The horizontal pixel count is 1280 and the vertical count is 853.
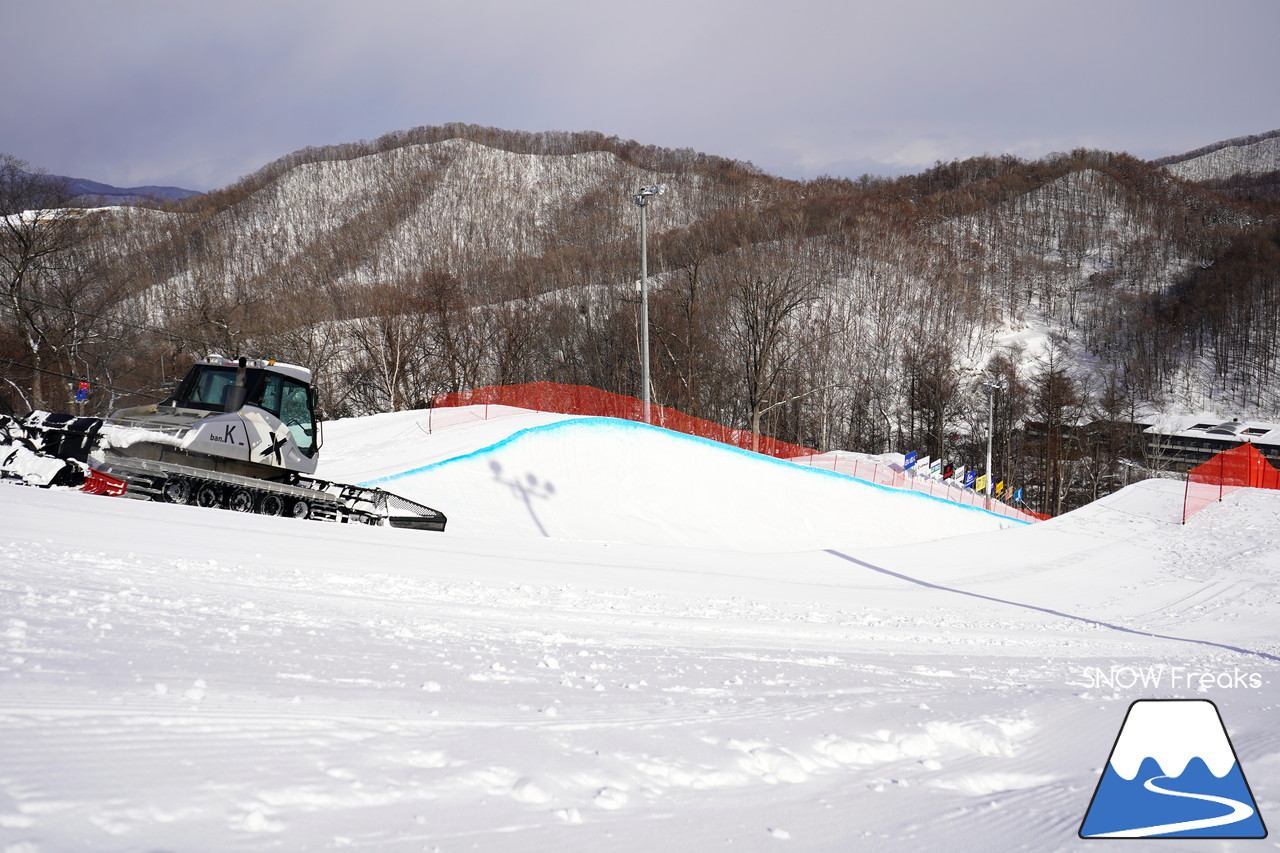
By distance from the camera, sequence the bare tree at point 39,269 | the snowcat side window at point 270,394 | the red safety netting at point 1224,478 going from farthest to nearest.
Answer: the bare tree at point 39,269
the red safety netting at point 1224,478
the snowcat side window at point 270,394

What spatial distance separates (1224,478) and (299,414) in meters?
27.3

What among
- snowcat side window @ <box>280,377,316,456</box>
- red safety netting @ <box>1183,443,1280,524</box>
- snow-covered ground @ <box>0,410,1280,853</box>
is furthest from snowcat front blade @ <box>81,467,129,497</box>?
red safety netting @ <box>1183,443,1280,524</box>

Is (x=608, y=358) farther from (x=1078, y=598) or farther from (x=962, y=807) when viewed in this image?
(x=962, y=807)

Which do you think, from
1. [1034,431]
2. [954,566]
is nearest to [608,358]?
Result: [1034,431]

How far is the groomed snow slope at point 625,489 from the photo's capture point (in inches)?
812

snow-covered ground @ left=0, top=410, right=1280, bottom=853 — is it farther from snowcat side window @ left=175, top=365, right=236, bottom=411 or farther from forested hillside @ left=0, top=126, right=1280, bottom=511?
forested hillside @ left=0, top=126, right=1280, bottom=511

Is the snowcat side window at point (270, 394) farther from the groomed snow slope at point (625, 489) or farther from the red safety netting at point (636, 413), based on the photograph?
the red safety netting at point (636, 413)

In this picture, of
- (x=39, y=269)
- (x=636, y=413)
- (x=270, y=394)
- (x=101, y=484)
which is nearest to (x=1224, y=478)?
(x=636, y=413)

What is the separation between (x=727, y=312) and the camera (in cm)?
8056

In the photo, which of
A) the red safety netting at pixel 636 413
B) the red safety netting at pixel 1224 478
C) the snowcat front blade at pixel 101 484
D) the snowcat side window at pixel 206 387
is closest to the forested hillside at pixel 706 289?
the snowcat side window at pixel 206 387

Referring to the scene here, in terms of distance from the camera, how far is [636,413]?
115 ft

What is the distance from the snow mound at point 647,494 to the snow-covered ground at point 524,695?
7795mm

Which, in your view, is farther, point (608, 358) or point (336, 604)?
point (608, 358)

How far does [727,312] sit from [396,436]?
191 feet
